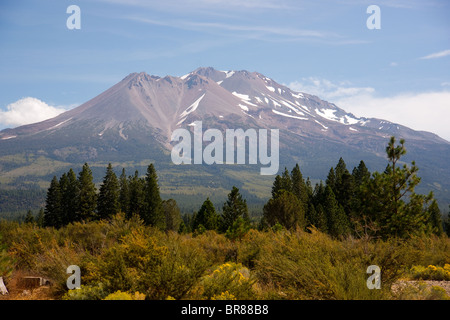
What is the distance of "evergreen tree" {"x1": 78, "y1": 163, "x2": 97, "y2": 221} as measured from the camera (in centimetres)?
4953

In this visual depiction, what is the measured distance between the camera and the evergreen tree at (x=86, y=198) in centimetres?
4953

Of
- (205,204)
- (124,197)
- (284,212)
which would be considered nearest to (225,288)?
(284,212)

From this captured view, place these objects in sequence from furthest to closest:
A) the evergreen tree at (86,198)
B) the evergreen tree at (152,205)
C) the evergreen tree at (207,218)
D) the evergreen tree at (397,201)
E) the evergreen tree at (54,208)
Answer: the evergreen tree at (207,218) → the evergreen tree at (152,205) → the evergreen tree at (54,208) → the evergreen tree at (86,198) → the evergreen tree at (397,201)

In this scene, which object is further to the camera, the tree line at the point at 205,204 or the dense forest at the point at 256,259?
the tree line at the point at 205,204

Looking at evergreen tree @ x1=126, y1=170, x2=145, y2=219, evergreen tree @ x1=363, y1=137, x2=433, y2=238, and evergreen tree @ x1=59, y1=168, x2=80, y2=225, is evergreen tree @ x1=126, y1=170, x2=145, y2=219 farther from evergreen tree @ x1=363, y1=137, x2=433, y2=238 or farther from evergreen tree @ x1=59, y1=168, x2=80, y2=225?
evergreen tree @ x1=363, y1=137, x2=433, y2=238

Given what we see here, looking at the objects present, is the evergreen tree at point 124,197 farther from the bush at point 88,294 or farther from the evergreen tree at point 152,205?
the bush at point 88,294

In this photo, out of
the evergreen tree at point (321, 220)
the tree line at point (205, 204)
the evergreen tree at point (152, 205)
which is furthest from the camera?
the evergreen tree at point (152, 205)

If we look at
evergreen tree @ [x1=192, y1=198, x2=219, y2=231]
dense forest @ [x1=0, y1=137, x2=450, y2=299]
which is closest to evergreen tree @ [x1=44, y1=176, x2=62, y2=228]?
evergreen tree @ [x1=192, y1=198, x2=219, y2=231]

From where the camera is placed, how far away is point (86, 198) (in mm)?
50188

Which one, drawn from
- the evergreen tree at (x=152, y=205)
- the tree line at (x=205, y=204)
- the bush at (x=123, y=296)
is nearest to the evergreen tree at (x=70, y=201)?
the tree line at (x=205, y=204)

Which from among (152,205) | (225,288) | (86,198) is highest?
(225,288)

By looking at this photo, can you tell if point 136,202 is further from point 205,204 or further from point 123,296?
point 123,296
